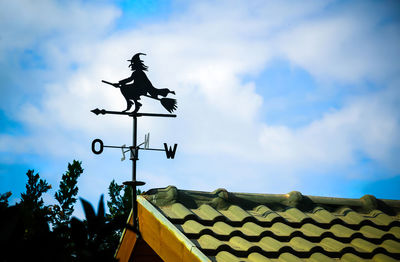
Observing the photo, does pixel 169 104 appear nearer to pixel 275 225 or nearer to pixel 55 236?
pixel 275 225

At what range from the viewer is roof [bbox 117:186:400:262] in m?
2.61

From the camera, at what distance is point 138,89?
3807mm

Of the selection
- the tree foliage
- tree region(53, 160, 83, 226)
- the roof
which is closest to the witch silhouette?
the roof

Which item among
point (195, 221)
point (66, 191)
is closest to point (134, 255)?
point (195, 221)

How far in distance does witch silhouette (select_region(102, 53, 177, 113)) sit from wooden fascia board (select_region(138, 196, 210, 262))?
3.64 feet

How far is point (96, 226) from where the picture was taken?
1.33 m

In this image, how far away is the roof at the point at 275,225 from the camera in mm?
2609

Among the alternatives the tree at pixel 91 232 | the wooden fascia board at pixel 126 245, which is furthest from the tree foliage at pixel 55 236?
the wooden fascia board at pixel 126 245

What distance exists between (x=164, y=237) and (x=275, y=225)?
0.93 m

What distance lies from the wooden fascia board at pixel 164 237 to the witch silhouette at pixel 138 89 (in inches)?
43.7

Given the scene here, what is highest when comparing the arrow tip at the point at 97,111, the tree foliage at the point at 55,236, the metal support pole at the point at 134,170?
the arrow tip at the point at 97,111

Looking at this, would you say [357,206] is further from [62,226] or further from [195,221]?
[62,226]

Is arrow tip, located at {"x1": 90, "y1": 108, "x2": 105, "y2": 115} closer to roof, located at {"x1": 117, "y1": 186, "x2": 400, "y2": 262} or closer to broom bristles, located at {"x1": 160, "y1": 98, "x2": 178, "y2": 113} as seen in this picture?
broom bristles, located at {"x1": 160, "y1": 98, "x2": 178, "y2": 113}

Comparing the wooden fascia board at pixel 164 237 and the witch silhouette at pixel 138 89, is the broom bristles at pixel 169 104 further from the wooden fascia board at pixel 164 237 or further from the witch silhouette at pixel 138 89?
the wooden fascia board at pixel 164 237
